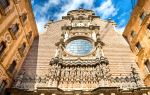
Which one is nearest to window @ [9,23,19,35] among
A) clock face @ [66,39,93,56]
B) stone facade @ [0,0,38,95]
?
stone facade @ [0,0,38,95]

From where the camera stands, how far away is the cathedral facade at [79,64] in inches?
552

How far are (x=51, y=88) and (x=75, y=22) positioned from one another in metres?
12.3

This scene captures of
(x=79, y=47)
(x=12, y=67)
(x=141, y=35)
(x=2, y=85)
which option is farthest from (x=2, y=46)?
(x=141, y=35)

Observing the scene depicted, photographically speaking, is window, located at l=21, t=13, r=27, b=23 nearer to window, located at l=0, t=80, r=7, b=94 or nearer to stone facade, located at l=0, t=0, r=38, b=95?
stone facade, located at l=0, t=0, r=38, b=95

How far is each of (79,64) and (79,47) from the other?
3.21m

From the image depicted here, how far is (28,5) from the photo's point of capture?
1812 cm

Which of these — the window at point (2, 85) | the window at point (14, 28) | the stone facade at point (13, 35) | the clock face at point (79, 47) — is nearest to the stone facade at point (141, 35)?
the clock face at point (79, 47)

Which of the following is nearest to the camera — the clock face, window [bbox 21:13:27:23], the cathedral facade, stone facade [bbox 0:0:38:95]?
stone facade [bbox 0:0:38:95]

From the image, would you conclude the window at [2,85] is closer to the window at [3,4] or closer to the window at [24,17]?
the window at [3,4]

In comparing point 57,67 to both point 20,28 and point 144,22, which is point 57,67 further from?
point 144,22

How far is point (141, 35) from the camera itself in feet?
59.4

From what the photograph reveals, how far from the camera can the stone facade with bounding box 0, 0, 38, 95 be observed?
546 inches

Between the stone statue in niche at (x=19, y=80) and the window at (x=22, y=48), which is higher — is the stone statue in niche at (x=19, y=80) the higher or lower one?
the lower one

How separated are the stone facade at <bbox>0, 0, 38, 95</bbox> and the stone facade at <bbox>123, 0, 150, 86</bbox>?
1081 centimetres
